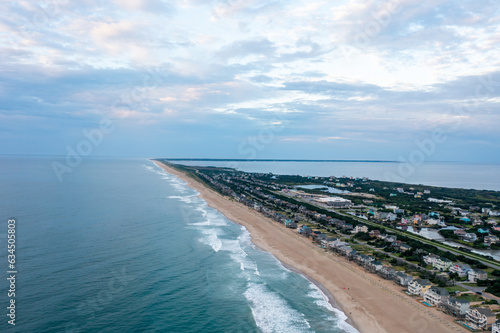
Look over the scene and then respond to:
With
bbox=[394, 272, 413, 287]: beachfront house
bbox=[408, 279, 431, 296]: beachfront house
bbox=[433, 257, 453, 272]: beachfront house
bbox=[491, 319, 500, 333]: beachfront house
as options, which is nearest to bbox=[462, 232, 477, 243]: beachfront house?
bbox=[433, 257, 453, 272]: beachfront house

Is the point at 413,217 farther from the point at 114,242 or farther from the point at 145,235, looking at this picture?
the point at 114,242

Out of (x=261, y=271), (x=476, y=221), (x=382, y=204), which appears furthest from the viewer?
(x=382, y=204)

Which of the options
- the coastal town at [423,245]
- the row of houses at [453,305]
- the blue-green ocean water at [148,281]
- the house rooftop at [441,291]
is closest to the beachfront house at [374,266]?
the coastal town at [423,245]

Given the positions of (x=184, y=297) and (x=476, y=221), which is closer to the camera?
(x=184, y=297)

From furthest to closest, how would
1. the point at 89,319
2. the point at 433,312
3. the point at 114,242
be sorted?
the point at 114,242 → the point at 433,312 → the point at 89,319

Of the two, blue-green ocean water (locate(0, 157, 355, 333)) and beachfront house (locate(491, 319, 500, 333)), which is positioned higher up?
beachfront house (locate(491, 319, 500, 333))

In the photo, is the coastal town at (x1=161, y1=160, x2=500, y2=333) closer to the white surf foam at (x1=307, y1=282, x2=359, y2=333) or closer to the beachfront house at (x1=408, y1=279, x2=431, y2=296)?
the beachfront house at (x1=408, y1=279, x2=431, y2=296)

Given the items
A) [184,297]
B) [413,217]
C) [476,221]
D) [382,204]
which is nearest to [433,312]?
[184,297]
